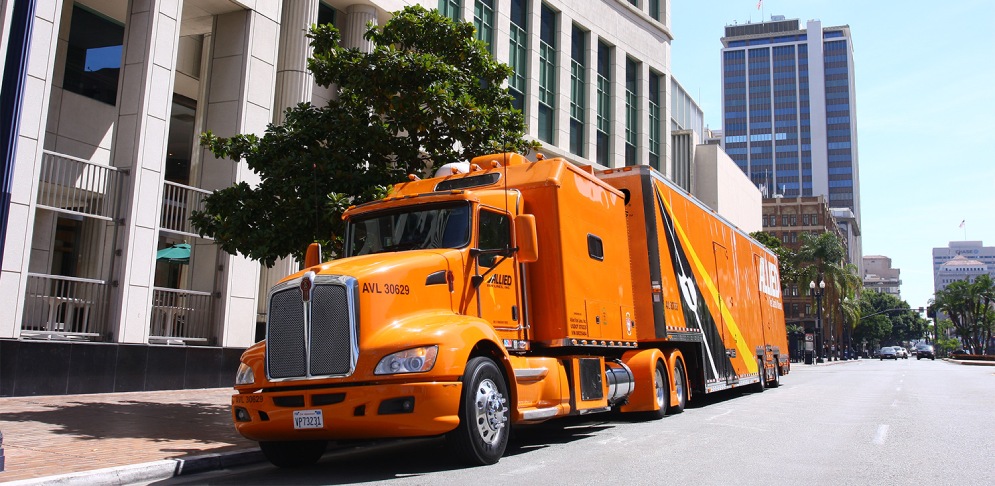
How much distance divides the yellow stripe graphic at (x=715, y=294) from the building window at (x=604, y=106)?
18.5 meters

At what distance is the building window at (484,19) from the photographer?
28.5 metres

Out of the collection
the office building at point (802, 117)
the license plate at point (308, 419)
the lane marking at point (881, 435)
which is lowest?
the lane marking at point (881, 435)

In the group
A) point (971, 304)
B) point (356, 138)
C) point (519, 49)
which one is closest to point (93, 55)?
point (356, 138)

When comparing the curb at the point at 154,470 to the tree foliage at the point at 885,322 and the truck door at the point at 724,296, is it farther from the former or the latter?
the tree foliage at the point at 885,322

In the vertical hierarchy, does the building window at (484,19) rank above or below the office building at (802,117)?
below

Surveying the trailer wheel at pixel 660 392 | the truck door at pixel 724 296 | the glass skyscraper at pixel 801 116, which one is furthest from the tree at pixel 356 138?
the glass skyscraper at pixel 801 116

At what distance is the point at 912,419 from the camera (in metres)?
13.0

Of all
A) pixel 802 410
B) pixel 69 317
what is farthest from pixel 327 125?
pixel 802 410

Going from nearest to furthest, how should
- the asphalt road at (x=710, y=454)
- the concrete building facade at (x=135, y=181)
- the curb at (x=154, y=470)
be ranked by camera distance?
the curb at (x=154, y=470) < the asphalt road at (x=710, y=454) < the concrete building facade at (x=135, y=181)

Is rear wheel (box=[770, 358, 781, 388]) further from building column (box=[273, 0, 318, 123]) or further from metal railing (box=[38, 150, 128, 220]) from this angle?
metal railing (box=[38, 150, 128, 220])

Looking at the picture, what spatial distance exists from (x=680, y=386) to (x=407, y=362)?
7.81 metres

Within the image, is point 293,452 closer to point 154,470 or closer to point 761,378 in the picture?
point 154,470

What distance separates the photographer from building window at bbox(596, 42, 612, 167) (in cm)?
3559

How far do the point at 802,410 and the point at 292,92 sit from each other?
1402 cm
